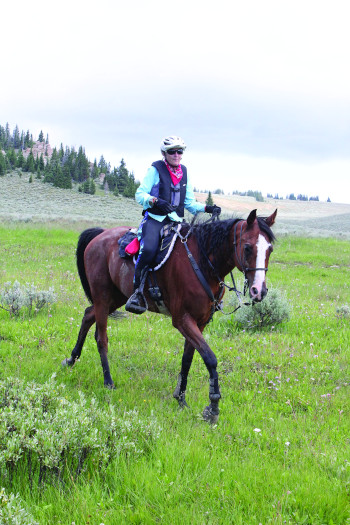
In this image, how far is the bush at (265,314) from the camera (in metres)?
8.61

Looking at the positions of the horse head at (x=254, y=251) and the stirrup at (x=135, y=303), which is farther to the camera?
the stirrup at (x=135, y=303)

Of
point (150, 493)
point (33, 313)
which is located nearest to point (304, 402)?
point (150, 493)

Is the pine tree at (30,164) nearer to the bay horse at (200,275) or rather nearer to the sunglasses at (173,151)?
the bay horse at (200,275)

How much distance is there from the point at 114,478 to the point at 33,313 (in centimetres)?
636

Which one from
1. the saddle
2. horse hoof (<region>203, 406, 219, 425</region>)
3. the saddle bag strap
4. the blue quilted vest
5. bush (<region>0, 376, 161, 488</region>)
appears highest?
the blue quilted vest

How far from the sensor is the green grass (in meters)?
3.22

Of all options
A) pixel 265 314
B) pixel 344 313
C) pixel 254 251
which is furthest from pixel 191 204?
pixel 344 313

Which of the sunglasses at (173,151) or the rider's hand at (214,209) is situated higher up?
the sunglasses at (173,151)

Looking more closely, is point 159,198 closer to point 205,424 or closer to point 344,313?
point 205,424

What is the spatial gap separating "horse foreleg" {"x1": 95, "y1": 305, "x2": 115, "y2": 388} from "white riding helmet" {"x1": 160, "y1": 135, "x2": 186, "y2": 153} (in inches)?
113

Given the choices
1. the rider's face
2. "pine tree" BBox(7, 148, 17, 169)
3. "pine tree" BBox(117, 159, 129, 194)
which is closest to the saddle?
the rider's face

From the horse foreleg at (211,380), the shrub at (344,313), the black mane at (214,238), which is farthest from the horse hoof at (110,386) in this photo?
the shrub at (344,313)

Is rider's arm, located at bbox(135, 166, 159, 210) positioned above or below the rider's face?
below

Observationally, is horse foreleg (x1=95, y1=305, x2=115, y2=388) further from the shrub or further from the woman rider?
the shrub
